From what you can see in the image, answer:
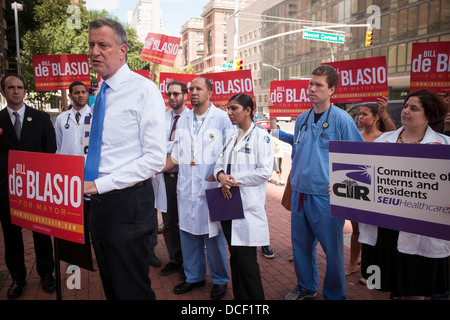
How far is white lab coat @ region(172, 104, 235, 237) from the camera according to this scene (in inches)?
146

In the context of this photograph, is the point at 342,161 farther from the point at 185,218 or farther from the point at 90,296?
the point at 90,296

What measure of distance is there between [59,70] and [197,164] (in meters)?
4.88

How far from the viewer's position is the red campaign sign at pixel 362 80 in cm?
540

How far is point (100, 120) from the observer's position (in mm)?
2184

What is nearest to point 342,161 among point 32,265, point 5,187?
point 5,187

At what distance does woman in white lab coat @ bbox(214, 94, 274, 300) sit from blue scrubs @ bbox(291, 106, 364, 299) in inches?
19.6

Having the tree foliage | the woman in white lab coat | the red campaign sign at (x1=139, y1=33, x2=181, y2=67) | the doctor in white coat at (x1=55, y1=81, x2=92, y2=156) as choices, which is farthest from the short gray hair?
the tree foliage

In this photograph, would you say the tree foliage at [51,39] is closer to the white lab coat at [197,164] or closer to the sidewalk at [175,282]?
the sidewalk at [175,282]

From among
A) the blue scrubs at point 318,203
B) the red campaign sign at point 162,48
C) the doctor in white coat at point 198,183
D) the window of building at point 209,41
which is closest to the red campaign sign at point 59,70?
the red campaign sign at point 162,48

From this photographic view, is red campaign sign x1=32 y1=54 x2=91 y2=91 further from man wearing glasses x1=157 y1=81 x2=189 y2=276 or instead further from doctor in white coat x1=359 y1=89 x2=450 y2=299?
doctor in white coat x1=359 y1=89 x2=450 y2=299

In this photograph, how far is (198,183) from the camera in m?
3.72

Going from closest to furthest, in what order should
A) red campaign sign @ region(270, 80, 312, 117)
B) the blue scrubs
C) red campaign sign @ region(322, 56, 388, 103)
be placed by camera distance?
1. the blue scrubs
2. red campaign sign @ region(322, 56, 388, 103)
3. red campaign sign @ region(270, 80, 312, 117)

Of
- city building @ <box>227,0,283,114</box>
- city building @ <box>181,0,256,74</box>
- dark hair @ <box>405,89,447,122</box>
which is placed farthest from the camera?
city building @ <box>181,0,256,74</box>
